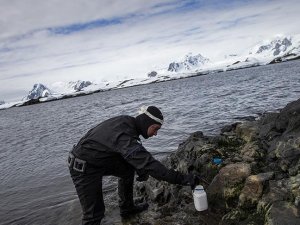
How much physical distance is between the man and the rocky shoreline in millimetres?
1001

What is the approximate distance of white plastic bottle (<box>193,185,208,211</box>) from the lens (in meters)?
7.58

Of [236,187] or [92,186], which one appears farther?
[236,187]

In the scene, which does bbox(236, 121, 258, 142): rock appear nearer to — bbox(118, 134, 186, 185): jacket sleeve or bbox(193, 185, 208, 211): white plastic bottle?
bbox(193, 185, 208, 211): white plastic bottle

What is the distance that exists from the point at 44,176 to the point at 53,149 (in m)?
7.70

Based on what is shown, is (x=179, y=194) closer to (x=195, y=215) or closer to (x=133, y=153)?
(x=195, y=215)

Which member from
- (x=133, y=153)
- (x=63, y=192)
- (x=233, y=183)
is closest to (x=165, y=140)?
(x=63, y=192)

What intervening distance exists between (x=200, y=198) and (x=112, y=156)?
7.13 feet

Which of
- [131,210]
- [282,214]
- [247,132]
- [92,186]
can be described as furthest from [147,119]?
[247,132]

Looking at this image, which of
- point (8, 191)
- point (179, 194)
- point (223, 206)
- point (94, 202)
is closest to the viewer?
point (94, 202)

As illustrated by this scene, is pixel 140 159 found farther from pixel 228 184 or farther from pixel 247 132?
pixel 247 132

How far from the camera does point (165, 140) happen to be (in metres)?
19.0

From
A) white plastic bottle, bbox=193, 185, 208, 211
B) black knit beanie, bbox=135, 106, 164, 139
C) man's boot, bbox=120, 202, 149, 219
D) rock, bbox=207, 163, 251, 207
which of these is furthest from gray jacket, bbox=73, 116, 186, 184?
man's boot, bbox=120, 202, 149, 219

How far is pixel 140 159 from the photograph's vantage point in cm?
643

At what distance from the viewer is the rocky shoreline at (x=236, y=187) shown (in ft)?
21.4
